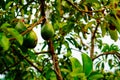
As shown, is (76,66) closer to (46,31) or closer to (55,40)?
(46,31)

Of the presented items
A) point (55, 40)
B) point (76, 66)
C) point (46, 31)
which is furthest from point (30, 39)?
point (55, 40)

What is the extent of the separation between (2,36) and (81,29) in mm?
1357

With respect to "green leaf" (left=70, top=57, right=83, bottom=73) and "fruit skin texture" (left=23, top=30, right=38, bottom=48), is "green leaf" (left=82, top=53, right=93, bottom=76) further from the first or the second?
"fruit skin texture" (left=23, top=30, right=38, bottom=48)

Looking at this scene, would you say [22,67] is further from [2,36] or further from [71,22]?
[2,36]

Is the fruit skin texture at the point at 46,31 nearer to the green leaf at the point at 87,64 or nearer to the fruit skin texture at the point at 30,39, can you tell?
the fruit skin texture at the point at 30,39

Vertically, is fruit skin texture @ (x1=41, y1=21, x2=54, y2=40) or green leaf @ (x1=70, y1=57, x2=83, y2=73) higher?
fruit skin texture @ (x1=41, y1=21, x2=54, y2=40)

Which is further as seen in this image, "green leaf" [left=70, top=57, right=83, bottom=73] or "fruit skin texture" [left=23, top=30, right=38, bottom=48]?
"fruit skin texture" [left=23, top=30, right=38, bottom=48]

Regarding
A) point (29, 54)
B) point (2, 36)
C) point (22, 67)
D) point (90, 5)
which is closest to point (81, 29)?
point (90, 5)

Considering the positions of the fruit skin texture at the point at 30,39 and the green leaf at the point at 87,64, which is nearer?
the green leaf at the point at 87,64

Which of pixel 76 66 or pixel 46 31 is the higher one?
pixel 46 31

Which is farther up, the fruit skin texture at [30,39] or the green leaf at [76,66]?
the fruit skin texture at [30,39]

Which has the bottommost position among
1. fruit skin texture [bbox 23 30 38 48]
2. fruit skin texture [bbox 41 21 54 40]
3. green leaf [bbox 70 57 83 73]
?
green leaf [bbox 70 57 83 73]

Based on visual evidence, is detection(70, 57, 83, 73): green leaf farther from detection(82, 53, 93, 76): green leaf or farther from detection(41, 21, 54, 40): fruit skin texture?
detection(41, 21, 54, 40): fruit skin texture

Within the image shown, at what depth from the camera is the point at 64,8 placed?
271 centimetres
